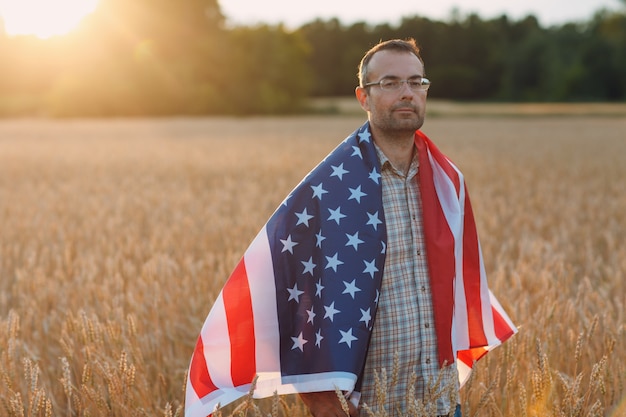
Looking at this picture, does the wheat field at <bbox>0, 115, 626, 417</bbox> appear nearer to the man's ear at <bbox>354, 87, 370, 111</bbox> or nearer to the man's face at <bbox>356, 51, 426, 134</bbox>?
the man's face at <bbox>356, 51, 426, 134</bbox>

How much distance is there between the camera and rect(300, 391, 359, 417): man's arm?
2080mm

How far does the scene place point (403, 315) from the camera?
2.21 metres

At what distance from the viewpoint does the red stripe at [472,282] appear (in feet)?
8.07

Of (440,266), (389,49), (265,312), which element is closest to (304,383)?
(265,312)

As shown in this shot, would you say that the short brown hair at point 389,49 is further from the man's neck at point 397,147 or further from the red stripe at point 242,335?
the red stripe at point 242,335

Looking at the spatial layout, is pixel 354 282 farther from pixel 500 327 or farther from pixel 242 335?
pixel 500 327

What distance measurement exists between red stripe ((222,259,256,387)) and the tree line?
151 feet

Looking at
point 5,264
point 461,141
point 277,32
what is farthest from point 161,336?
point 277,32

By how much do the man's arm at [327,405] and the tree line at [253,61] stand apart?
46.1 m

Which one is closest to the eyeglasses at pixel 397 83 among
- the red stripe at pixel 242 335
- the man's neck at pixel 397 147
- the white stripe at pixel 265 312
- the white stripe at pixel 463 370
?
the man's neck at pixel 397 147

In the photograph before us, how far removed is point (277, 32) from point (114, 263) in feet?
156

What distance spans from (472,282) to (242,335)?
88 centimetres

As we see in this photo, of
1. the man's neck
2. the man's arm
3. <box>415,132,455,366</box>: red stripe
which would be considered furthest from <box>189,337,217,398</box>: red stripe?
the man's neck

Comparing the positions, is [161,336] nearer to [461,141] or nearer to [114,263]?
[114,263]
